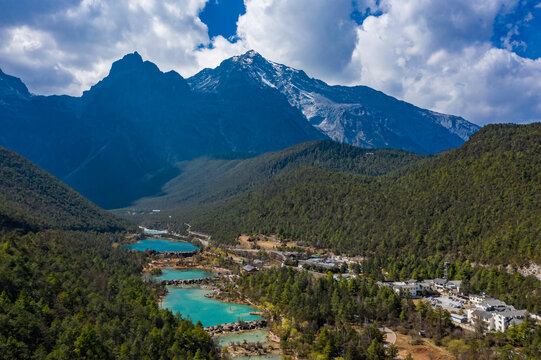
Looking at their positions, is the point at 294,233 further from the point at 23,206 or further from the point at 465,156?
the point at 23,206

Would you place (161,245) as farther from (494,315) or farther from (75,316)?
(494,315)

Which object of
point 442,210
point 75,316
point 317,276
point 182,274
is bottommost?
point 182,274

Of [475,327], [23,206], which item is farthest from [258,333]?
[23,206]

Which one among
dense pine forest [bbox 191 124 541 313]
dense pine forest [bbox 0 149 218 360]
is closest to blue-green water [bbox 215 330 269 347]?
dense pine forest [bbox 0 149 218 360]

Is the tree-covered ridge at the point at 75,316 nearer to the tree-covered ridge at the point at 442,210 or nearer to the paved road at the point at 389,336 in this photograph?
the paved road at the point at 389,336

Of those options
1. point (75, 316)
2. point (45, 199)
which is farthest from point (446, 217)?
point (45, 199)
